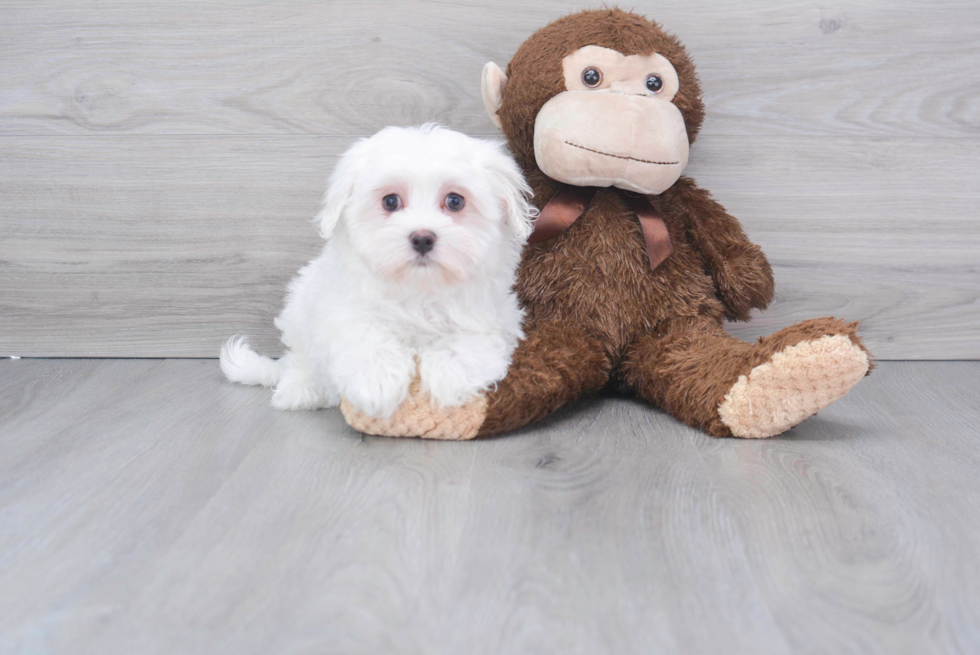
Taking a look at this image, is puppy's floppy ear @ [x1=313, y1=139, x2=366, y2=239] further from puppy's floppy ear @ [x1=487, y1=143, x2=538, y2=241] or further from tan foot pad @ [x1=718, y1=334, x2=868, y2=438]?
tan foot pad @ [x1=718, y1=334, x2=868, y2=438]

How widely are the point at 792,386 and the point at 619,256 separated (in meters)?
0.40

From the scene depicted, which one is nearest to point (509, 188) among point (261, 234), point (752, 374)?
point (752, 374)

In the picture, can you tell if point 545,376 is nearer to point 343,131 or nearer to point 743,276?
point 743,276

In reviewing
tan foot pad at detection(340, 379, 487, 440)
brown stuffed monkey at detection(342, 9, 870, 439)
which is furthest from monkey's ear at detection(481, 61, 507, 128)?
tan foot pad at detection(340, 379, 487, 440)

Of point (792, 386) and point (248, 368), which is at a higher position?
point (792, 386)

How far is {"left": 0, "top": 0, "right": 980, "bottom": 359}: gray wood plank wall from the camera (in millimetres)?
1622

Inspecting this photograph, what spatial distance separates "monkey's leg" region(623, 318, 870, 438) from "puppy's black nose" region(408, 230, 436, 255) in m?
0.47

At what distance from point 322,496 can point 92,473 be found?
0.35m

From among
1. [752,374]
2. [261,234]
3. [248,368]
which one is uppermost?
[752,374]

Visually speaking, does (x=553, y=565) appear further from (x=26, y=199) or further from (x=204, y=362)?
(x=26, y=199)

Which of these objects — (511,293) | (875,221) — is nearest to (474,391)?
(511,293)

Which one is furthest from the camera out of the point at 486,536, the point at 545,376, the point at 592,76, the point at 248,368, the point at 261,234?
the point at 261,234

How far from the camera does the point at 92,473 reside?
3.62 feet

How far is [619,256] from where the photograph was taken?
142 centimetres
